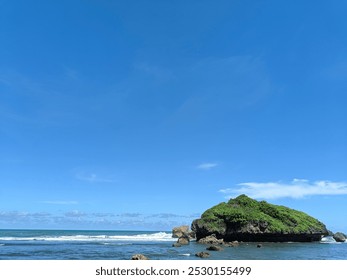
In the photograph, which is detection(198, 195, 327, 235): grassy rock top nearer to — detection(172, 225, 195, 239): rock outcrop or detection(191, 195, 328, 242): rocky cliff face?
detection(191, 195, 328, 242): rocky cliff face

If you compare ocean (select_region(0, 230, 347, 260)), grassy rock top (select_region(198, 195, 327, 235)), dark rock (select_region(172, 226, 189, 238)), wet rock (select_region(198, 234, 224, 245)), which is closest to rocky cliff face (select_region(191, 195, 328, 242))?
grassy rock top (select_region(198, 195, 327, 235))

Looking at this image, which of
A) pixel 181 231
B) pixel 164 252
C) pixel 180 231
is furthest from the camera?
pixel 180 231

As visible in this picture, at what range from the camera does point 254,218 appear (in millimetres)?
61312

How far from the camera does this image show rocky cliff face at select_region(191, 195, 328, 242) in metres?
60.9

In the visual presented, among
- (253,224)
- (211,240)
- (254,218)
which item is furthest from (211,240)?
(254,218)

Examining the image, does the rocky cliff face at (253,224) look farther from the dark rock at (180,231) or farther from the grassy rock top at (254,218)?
the dark rock at (180,231)

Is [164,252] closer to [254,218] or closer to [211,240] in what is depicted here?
[211,240]

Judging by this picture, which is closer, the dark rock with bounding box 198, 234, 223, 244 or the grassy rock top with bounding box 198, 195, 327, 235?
the dark rock with bounding box 198, 234, 223, 244

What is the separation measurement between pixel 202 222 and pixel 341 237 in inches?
1351

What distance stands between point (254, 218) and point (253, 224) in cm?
105

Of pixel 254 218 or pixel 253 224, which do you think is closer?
pixel 253 224

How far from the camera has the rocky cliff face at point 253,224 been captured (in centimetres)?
6094
